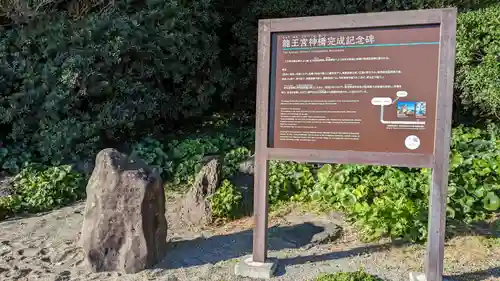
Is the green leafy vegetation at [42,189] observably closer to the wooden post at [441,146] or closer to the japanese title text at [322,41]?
the japanese title text at [322,41]

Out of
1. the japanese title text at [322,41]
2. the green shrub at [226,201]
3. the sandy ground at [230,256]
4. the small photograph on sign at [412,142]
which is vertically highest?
the japanese title text at [322,41]

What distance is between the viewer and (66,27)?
22.3 feet

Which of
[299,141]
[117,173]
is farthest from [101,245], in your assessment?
[299,141]

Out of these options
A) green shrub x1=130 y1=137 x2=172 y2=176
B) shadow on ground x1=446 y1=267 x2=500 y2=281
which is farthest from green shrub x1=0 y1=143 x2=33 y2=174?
shadow on ground x1=446 y1=267 x2=500 y2=281

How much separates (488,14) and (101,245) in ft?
18.9

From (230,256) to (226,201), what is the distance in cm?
91

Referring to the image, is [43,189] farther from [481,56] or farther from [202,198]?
[481,56]

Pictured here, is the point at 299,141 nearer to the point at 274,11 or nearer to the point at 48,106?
the point at 48,106

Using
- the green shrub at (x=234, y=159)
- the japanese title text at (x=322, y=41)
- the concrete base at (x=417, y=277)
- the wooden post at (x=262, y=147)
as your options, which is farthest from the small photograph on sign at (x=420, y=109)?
the green shrub at (x=234, y=159)

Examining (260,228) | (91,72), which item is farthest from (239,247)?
(91,72)

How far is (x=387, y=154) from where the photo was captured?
341 cm

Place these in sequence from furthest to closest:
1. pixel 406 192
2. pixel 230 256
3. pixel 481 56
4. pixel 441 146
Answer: pixel 481 56 → pixel 406 192 → pixel 230 256 → pixel 441 146

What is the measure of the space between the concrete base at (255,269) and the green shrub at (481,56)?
416 centimetres

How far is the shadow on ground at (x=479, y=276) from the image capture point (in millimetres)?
3613
